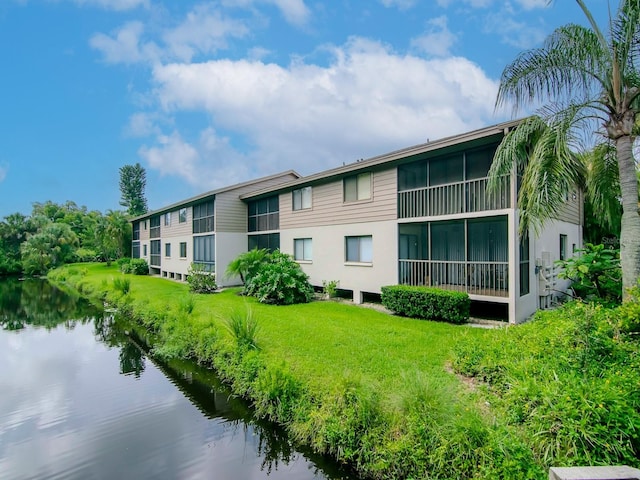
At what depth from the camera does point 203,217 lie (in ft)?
74.7

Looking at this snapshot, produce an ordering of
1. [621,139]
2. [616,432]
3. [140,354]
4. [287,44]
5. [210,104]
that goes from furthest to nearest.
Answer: [210,104]
[287,44]
[140,354]
[621,139]
[616,432]

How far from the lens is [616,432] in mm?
3627

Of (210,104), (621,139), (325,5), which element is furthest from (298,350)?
(210,104)

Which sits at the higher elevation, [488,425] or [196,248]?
[196,248]

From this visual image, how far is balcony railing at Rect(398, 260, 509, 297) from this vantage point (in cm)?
1093

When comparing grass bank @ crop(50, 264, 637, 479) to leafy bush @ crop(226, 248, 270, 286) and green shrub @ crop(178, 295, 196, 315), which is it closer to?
green shrub @ crop(178, 295, 196, 315)

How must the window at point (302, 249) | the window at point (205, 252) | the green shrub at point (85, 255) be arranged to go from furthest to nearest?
the green shrub at point (85, 255) → the window at point (205, 252) → the window at point (302, 249)

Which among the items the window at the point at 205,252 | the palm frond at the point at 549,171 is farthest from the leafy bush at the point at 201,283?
the palm frond at the point at 549,171

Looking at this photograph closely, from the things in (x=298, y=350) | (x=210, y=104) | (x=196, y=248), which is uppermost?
(x=210, y=104)

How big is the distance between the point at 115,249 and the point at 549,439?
4768 centimetres

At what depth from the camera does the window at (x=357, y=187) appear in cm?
1472

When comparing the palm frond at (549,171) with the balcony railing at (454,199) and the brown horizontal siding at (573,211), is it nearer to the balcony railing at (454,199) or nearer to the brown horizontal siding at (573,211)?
the balcony railing at (454,199)

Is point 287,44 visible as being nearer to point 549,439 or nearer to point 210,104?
point 210,104

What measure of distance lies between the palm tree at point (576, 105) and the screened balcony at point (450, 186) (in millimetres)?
1992
